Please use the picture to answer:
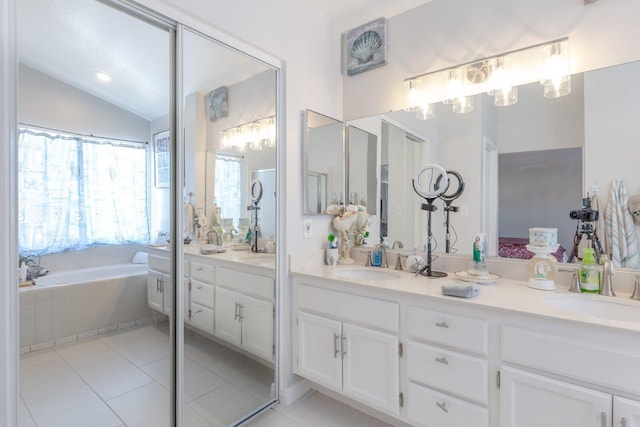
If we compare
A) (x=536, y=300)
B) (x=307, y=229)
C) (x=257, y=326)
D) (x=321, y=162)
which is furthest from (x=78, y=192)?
(x=536, y=300)

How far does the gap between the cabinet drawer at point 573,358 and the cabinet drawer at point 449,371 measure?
14 centimetres

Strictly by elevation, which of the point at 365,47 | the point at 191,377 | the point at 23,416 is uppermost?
the point at 365,47

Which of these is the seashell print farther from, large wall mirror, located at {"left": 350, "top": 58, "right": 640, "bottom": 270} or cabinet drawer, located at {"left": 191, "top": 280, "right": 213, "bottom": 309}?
cabinet drawer, located at {"left": 191, "top": 280, "right": 213, "bottom": 309}

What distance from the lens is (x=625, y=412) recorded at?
1090 mm

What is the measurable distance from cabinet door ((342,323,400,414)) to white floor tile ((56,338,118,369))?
45.6 inches

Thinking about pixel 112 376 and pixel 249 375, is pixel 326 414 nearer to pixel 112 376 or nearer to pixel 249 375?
pixel 249 375

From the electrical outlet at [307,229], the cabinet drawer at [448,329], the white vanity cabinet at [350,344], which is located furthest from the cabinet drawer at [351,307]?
the electrical outlet at [307,229]

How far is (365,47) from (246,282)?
1880 millimetres

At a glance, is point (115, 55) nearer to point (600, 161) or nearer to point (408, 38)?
point (408, 38)

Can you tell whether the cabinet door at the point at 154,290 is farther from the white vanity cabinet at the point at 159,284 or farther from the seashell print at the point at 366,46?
the seashell print at the point at 366,46

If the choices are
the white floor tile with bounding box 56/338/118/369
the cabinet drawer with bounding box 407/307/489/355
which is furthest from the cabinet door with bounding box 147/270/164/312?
the cabinet drawer with bounding box 407/307/489/355

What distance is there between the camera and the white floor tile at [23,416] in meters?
1.11

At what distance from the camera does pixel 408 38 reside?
2.17 metres

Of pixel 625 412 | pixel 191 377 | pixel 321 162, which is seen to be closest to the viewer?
pixel 625 412
